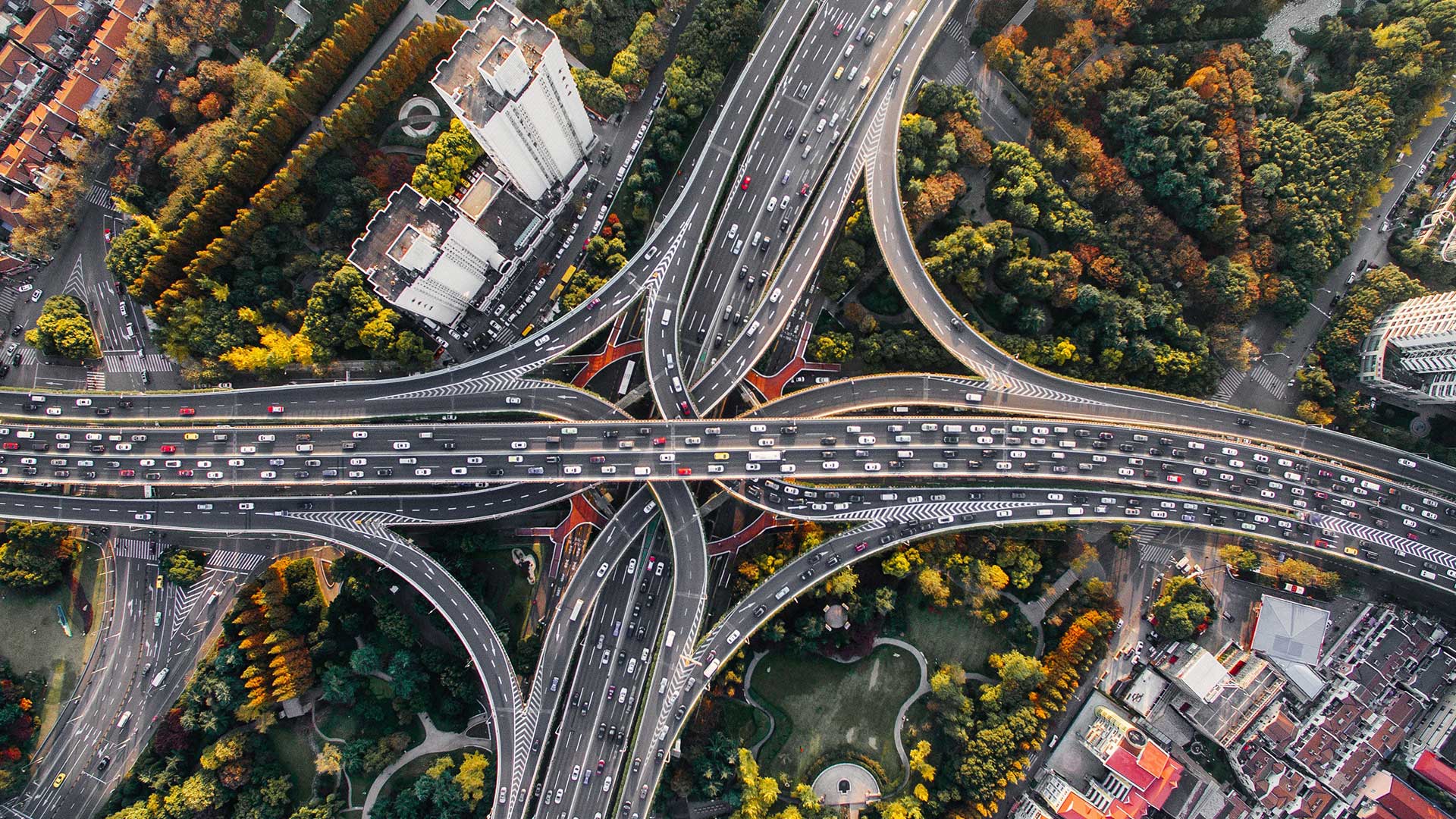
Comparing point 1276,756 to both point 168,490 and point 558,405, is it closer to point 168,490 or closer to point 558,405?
point 558,405

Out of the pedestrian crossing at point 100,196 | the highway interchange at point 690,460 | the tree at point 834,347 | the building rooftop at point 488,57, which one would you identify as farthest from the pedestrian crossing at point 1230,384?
the pedestrian crossing at point 100,196

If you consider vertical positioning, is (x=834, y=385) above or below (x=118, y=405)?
above

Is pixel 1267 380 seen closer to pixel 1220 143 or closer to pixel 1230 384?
pixel 1230 384

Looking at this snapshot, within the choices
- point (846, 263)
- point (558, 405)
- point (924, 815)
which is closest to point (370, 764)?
point (558, 405)

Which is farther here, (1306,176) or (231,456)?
(1306,176)

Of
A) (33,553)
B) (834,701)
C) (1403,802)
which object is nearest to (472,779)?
(834,701)

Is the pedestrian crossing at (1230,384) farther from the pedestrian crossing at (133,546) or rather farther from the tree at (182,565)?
the pedestrian crossing at (133,546)

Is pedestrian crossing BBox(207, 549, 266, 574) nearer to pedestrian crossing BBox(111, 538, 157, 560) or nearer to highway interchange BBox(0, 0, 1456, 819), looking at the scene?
highway interchange BBox(0, 0, 1456, 819)
